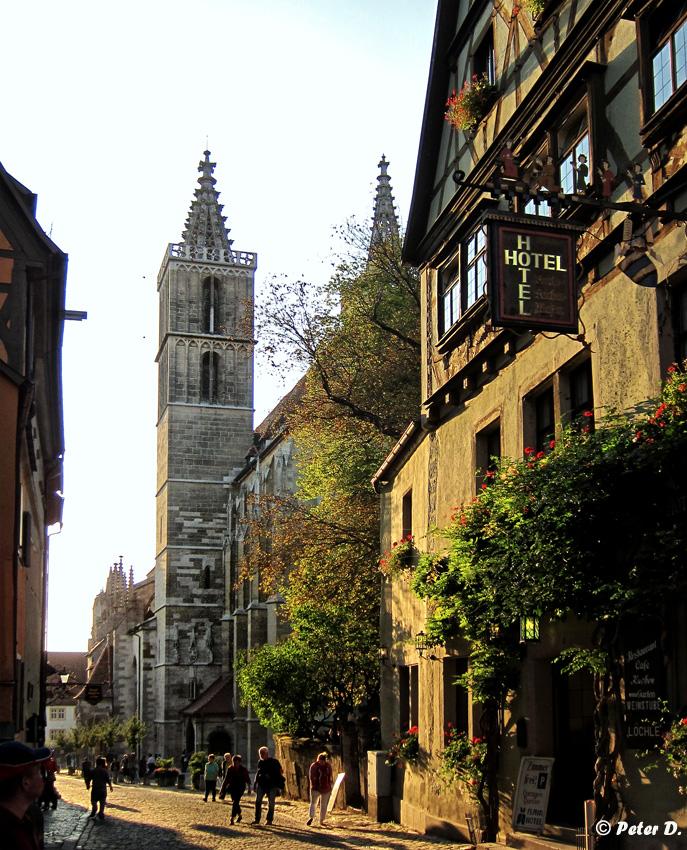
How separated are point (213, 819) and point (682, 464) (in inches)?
543

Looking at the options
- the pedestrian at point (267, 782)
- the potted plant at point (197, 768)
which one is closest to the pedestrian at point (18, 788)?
the pedestrian at point (267, 782)

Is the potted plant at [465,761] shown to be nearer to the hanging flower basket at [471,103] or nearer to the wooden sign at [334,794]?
the wooden sign at [334,794]

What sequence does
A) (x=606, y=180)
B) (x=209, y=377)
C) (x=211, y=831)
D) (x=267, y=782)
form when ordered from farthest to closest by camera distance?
(x=209, y=377)
(x=267, y=782)
(x=211, y=831)
(x=606, y=180)

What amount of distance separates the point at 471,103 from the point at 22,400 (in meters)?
7.28

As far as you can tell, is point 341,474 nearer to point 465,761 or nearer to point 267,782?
point 267,782

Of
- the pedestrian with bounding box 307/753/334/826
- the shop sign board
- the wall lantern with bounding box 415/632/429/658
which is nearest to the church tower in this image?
the pedestrian with bounding box 307/753/334/826

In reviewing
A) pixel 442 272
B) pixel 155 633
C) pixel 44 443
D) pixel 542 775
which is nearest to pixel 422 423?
pixel 442 272

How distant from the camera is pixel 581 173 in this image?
11.1 meters

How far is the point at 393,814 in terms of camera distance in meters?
16.8

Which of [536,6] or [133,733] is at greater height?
[536,6]

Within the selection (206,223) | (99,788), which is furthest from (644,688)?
(206,223)

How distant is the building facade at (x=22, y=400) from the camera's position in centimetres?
1458

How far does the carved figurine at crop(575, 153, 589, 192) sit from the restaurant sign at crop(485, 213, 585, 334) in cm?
81

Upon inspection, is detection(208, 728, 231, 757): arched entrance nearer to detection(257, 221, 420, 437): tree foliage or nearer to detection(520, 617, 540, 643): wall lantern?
detection(257, 221, 420, 437): tree foliage
